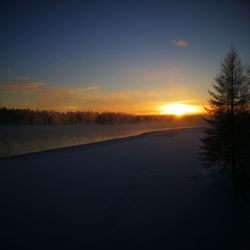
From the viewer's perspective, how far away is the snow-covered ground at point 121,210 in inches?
242

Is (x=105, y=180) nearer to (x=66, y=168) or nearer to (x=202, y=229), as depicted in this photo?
(x=66, y=168)

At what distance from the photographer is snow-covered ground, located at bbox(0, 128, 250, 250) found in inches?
242

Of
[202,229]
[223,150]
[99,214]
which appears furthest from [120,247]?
[223,150]

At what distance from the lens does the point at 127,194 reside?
950 centimetres

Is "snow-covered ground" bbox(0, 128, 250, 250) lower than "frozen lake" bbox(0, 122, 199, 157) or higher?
lower

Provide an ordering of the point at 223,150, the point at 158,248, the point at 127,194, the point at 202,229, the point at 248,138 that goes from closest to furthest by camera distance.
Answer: the point at 158,248 < the point at 202,229 < the point at 127,194 < the point at 248,138 < the point at 223,150

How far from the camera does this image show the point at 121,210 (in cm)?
796

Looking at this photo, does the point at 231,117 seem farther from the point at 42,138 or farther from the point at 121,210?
the point at 42,138

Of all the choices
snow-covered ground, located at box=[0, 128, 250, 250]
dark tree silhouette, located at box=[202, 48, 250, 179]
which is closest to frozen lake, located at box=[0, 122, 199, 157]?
snow-covered ground, located at box=[0, 128, 250, 250]

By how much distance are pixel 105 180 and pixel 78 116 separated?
8930cm

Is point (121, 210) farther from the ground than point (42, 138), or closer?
closer

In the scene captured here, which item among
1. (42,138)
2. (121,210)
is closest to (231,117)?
(121,210)

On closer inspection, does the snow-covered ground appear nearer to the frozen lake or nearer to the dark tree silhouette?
the dark tree silhouette

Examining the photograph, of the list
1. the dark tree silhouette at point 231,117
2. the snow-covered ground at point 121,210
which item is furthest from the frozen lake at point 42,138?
the dark tree silhouette at point 231,117
